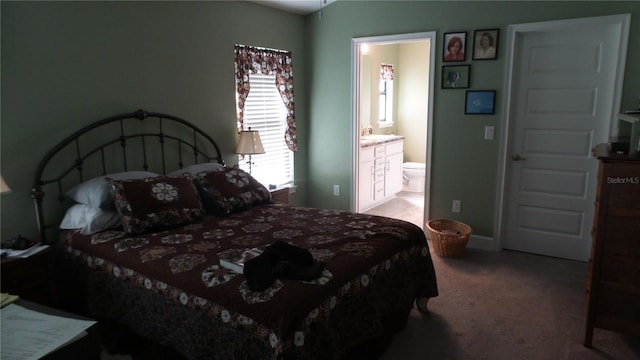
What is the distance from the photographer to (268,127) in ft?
15.2

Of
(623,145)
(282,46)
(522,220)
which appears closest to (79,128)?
(282,46)

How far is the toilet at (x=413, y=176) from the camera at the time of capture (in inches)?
261

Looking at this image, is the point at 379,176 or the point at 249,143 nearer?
the point at 249,143

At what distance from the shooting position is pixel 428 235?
421 centimetres

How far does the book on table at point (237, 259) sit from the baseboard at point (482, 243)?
2.73 m

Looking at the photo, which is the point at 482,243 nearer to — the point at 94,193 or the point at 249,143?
the point at 249,143

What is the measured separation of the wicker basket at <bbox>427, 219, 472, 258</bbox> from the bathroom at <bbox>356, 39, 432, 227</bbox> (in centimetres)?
161

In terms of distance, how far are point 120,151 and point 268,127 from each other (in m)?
1.73

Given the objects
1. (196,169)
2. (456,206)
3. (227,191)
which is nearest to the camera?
(227,191)

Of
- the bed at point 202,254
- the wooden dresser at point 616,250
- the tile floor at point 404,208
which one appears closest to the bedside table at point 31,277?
the bed at point 202,254

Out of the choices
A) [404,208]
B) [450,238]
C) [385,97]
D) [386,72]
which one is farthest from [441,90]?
[385,97]

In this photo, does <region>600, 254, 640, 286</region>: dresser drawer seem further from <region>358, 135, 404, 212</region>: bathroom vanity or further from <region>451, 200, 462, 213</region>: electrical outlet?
<region>358, 135, 404, 212</region>: bathroom vanity

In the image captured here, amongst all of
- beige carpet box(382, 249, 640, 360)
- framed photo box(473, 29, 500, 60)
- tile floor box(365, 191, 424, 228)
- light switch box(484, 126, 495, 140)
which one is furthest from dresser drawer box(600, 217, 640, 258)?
tile floor box(365, 191, 424, 228)

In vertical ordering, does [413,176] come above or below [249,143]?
below
